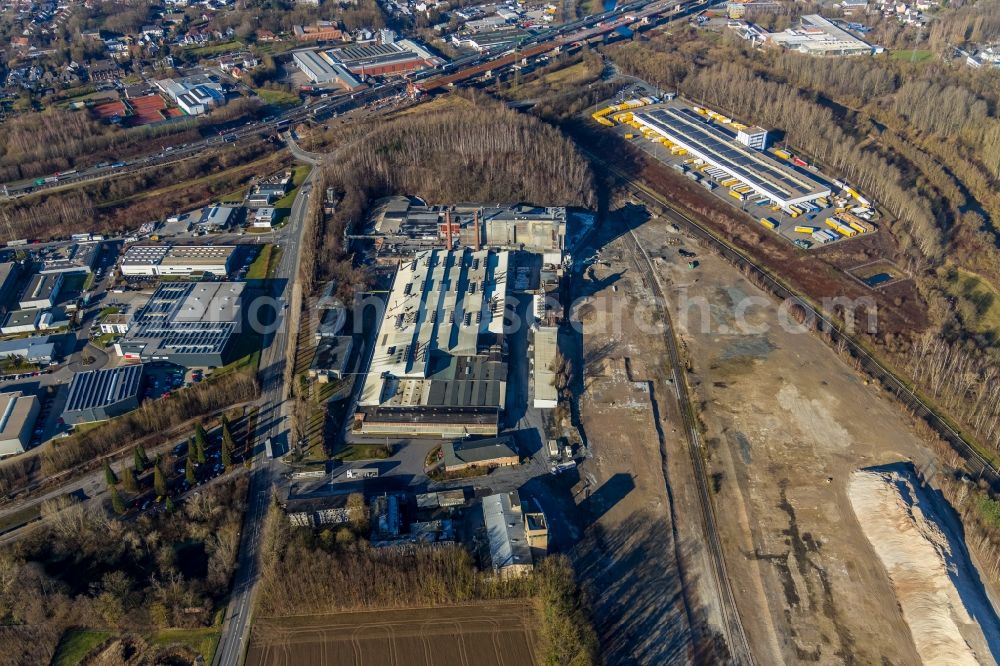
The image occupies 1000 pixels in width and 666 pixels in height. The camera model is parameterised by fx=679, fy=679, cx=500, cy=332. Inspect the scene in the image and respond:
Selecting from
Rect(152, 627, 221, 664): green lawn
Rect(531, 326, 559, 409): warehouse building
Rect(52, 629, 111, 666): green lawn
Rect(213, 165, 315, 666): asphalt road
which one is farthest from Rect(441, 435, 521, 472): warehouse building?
Rect(52, 629, 111, 666): green lawn

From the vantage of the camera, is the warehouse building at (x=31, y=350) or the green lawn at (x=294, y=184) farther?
the green lawn at (x=294, y=184)

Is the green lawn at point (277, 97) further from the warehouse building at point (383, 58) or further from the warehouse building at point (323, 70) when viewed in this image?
the warehouse building at point (383, 58)

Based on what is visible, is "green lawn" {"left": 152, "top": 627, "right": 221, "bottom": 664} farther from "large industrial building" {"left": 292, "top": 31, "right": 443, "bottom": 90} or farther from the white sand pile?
"large industrial building" {"left": 292, "top": 31, "right": 443, "bottom": 90}

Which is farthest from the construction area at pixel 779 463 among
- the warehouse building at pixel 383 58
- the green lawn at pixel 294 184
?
the warehouse building at pixel 383 58

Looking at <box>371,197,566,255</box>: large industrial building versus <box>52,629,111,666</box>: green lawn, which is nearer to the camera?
<box>52,629,111,666</box>: green lawn

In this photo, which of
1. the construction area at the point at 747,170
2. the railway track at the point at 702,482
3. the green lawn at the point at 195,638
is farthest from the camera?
the construction area at the point at 747,170

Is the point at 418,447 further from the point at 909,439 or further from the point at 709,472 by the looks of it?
the point at 909,439
